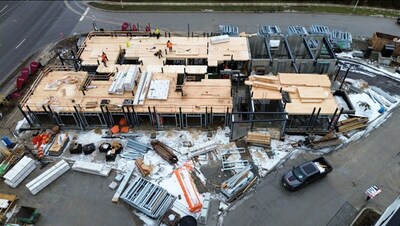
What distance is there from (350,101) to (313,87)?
5092mm

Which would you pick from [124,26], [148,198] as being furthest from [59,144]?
[124,26]

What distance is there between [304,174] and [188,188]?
34.0 feet

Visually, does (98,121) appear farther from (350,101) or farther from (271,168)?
(350,101)

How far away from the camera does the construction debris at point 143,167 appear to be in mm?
27750

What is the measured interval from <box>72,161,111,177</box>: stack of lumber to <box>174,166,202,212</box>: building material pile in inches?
260

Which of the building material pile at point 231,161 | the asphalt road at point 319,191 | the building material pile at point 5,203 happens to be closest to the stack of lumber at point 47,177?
the asphalt road at point 319,191

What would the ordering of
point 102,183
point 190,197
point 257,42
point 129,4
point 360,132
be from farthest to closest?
point 129,4 < point 257,42 < point 360,132 < point 102,183 < point 190,197

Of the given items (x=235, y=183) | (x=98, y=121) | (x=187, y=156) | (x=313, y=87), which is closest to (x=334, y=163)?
(x=313, y=87)

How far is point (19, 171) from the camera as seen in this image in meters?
27.2

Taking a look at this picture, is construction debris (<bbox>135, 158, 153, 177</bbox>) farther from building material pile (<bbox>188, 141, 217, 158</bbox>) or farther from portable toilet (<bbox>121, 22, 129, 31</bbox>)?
portable toilet (<bbox>121, 22, 129, 31</bbox>)

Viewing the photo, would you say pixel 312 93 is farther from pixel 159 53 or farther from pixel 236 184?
pixel 159 53

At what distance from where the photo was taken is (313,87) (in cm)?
3166

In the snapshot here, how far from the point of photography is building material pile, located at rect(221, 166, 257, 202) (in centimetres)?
2591

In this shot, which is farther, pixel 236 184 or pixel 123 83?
pixel 123 83
